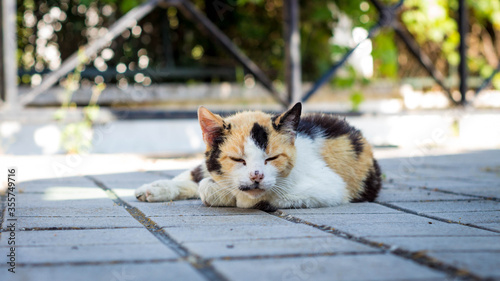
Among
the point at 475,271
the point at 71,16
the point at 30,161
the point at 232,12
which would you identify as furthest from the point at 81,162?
the point at 475,271

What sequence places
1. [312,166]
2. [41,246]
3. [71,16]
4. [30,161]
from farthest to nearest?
[71,16] → [30,161] → [312,166] → [41,246]

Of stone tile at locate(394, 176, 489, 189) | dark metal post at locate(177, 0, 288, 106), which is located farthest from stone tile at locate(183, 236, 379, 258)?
dark metal post at locate(177, 0, 288, 106)

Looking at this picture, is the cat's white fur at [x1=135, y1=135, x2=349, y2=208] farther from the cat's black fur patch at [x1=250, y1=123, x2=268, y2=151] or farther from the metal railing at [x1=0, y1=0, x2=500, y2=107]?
the metal railing at [x1=0, y1=0, x2=500, y2=107]

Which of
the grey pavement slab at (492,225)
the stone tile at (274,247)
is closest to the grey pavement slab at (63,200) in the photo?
the stone tile at (274,247)

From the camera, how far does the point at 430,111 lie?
7.95 metres

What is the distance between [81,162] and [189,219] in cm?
343

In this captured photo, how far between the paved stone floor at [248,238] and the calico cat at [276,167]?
9 centimetres

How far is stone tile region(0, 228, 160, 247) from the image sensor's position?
193cm

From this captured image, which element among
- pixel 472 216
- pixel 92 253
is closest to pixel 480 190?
pixel 472 216

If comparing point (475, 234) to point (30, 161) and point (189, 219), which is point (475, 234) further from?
point (30, 161)

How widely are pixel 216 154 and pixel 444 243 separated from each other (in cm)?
128

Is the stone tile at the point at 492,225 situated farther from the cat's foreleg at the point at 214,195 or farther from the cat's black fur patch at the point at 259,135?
the cat's foreleg at the point at 214,195

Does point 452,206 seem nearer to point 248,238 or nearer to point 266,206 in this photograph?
point 266,206

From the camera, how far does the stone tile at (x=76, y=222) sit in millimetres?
2273
